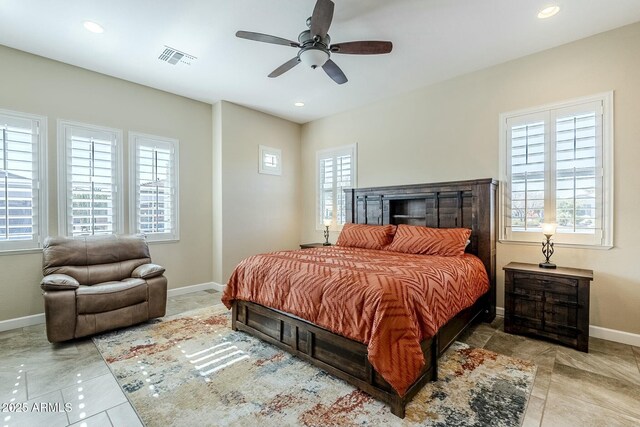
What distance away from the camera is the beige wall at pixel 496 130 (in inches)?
115

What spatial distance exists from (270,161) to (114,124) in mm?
2446

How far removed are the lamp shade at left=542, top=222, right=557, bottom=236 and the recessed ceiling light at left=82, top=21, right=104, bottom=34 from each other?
16.3ft

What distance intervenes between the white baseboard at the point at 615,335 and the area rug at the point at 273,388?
1.22 m

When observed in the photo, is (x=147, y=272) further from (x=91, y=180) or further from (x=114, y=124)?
(x=114, y=124)

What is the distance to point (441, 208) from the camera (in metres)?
4.01

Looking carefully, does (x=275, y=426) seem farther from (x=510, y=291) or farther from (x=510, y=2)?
(x=510, y=2)

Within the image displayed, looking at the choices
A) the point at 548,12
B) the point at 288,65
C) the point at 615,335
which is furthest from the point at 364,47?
the point at 615,335

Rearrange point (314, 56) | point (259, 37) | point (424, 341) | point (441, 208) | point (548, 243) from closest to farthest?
point (424, 341) < point (259, 37) < point (314, 56) < point (548, 243) < point (441, 208)

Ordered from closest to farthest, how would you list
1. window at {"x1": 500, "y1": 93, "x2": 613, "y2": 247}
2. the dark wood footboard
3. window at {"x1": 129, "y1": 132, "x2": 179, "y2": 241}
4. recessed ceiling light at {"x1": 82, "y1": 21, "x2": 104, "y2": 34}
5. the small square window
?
1. the dark wood footboard
2. recessed ceiling light at {"x1": 82, "y1": 21, "x2": 104, "y2": 34}
3. window at {"x1": 500, "y1": 93, "x2": 613, "y2": 247}
4. window at {"x1": 129, "y1": 132, "x2": 179, "y2": 241}
5. the small square window

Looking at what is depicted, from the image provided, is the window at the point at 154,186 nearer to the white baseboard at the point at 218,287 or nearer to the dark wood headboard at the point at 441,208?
the white baseboard at the point at 218,287

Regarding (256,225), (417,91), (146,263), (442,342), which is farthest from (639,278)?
(146,263)

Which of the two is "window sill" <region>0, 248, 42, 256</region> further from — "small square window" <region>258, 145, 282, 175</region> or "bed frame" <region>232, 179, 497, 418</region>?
"small square window" <region>258, 145, 282, 175</region>

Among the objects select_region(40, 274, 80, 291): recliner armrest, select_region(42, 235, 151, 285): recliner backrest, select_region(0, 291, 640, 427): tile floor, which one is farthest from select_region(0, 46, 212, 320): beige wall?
select_region(40, 274, 80, 291): recliner armrest

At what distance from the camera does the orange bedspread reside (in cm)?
188
